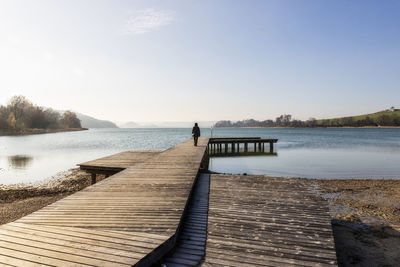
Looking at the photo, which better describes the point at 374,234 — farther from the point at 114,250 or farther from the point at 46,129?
the point at 46,129

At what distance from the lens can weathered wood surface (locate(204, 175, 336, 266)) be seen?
12.3 feet

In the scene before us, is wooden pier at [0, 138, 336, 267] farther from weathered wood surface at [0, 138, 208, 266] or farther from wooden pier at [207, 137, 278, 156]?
wooden pier at [207, 137, 278, 156]

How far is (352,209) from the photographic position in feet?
31.9

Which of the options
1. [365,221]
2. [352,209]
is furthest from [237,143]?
[365,221]

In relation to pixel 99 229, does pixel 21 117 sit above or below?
above

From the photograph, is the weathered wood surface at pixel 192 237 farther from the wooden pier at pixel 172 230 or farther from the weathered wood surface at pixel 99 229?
the weathered wood surface at pixel 99 229

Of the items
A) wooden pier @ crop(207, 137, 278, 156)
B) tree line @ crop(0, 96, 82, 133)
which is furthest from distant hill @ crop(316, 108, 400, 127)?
tree line @ crop(0, 96, 82, 133)

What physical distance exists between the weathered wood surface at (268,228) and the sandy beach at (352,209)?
1795mm

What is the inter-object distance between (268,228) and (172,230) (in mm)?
2064

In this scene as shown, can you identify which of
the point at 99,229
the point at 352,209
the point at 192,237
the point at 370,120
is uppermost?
the point at 370,120

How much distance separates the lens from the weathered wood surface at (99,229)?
3.19 m

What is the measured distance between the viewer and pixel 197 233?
4.51 meters

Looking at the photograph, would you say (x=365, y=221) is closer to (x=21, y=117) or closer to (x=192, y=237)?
(x=192, y=237)

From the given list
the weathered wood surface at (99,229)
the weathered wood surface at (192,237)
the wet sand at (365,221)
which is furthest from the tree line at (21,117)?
the wet sand at (365,221)
